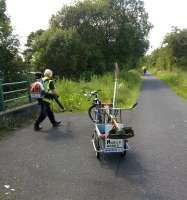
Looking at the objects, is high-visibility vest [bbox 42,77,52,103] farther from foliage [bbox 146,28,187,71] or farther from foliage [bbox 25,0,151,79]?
foliage [bbox 146,28,187,71]

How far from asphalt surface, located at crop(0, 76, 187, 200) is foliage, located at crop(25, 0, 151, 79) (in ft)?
71.2

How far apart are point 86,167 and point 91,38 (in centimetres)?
3033

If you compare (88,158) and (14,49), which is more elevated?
(14,49)

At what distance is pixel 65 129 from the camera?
404 inches

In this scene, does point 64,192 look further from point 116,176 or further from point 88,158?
point 88,158

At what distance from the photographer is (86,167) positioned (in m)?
6.65

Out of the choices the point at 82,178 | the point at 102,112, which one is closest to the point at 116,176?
the point at 82,178

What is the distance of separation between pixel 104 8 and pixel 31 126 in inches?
1104

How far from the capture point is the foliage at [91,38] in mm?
31688

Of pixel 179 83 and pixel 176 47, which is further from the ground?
pixel 176 47

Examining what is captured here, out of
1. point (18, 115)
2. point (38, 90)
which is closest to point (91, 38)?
point (18, 115)

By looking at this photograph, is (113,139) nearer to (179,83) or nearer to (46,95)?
(46,95)

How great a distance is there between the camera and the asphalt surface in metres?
5.41

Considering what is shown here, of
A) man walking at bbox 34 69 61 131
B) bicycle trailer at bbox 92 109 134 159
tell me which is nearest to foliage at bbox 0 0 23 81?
man walking at bbox 34 69 61 131
